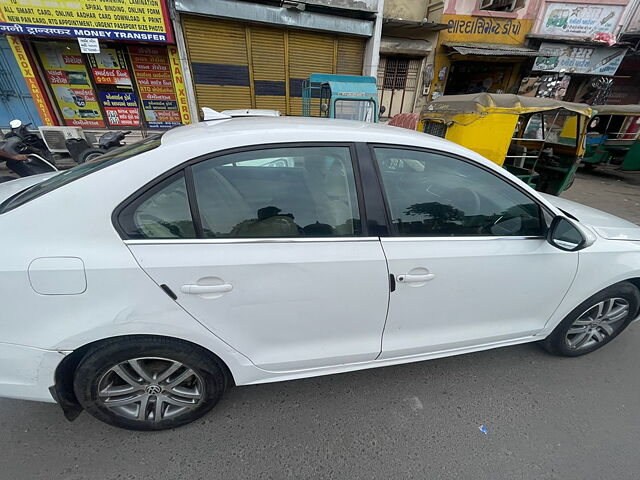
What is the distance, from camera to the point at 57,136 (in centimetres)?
616

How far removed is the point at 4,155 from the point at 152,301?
5.42 meters

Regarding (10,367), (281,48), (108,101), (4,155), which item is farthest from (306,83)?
(10,367)

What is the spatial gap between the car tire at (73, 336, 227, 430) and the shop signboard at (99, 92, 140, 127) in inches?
327

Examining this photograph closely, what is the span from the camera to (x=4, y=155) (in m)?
4.37

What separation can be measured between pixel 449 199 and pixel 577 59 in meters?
14.1

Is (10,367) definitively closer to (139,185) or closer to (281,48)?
(139,185)

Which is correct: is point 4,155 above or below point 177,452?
above

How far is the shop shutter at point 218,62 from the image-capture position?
6.83 meters

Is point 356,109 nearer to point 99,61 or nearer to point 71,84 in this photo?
point 99,61

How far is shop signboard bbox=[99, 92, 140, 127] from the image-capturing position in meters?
7.31

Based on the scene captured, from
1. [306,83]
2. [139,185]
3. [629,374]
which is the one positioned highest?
[306,83]

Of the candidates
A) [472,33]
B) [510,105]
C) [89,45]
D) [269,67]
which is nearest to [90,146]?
[89,45]

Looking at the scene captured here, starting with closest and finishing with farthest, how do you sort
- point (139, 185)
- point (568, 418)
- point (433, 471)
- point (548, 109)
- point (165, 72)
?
1. point (139, 185)
2. point (433, 471)
3. point (568, 418)
4. point (548, 109)
5. point (165, 72)

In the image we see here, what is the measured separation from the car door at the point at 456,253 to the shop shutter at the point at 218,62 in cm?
765
